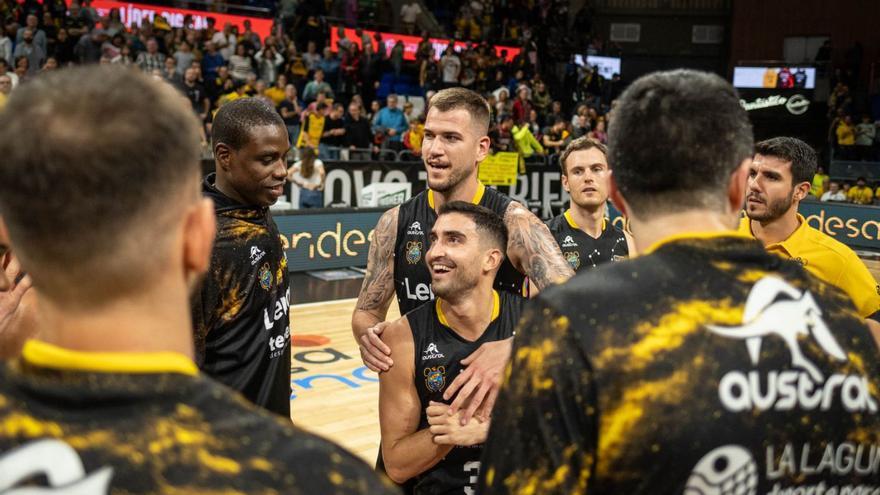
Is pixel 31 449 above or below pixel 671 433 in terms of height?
above

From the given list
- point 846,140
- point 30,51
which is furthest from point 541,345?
point 846,140

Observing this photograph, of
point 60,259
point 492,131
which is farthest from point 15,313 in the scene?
point 492,131

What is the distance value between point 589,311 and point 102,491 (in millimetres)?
970

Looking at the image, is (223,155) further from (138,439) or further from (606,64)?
(606,64)

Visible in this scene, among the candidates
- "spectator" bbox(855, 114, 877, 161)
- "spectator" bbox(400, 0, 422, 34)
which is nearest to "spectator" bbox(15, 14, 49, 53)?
"spectator" bbox(400, 0, 422, 34)

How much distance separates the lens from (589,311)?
5.70 ft

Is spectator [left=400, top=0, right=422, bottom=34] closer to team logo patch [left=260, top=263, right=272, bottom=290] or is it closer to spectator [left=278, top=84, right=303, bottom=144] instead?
spectator [left=278, top=84, right=303, bottom=144]

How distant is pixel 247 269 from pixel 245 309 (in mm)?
179

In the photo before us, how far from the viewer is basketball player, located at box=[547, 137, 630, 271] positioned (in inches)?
259

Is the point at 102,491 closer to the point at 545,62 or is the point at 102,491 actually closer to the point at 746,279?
Result: the point at 746,279

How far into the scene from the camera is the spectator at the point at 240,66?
55.1 feet

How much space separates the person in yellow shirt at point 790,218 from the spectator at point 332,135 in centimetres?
1196

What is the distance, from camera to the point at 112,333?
134 centimetres

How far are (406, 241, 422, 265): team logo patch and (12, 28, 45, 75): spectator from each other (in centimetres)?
1232
